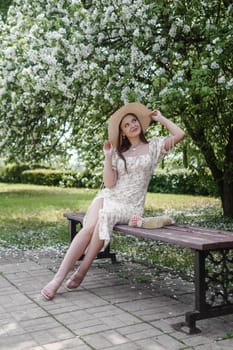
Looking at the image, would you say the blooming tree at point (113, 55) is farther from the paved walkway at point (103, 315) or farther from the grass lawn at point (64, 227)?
the paved walkway at point (103, 315)

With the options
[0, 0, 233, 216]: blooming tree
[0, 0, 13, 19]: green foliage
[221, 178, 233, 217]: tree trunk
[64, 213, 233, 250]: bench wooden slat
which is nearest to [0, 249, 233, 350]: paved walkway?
[64, 213, 233, 250]: bench wooden slat

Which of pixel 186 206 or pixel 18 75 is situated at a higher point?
pixel 18 75

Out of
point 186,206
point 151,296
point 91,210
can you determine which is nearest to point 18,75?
point 91,210

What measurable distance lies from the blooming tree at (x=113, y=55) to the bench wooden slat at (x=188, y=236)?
1.69 m

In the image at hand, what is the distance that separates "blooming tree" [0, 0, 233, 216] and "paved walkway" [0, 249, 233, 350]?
81.2 inches

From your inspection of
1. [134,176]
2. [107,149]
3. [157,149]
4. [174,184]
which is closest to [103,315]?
[134,176]

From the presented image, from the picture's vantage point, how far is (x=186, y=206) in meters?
14.8

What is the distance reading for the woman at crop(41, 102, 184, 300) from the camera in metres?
4.86

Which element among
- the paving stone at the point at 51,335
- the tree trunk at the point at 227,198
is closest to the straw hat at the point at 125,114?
the paving stone at the point at 51,335

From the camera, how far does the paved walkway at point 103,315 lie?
3.61m

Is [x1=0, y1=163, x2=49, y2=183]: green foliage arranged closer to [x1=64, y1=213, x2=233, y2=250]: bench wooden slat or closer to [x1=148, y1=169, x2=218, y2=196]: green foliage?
[x1=148, y1=169, x2=218, y2=196]: green foliage

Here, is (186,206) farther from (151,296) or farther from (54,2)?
(151,296)

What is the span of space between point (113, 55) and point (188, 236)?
10.8 ft

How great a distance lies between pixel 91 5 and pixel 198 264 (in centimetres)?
450
